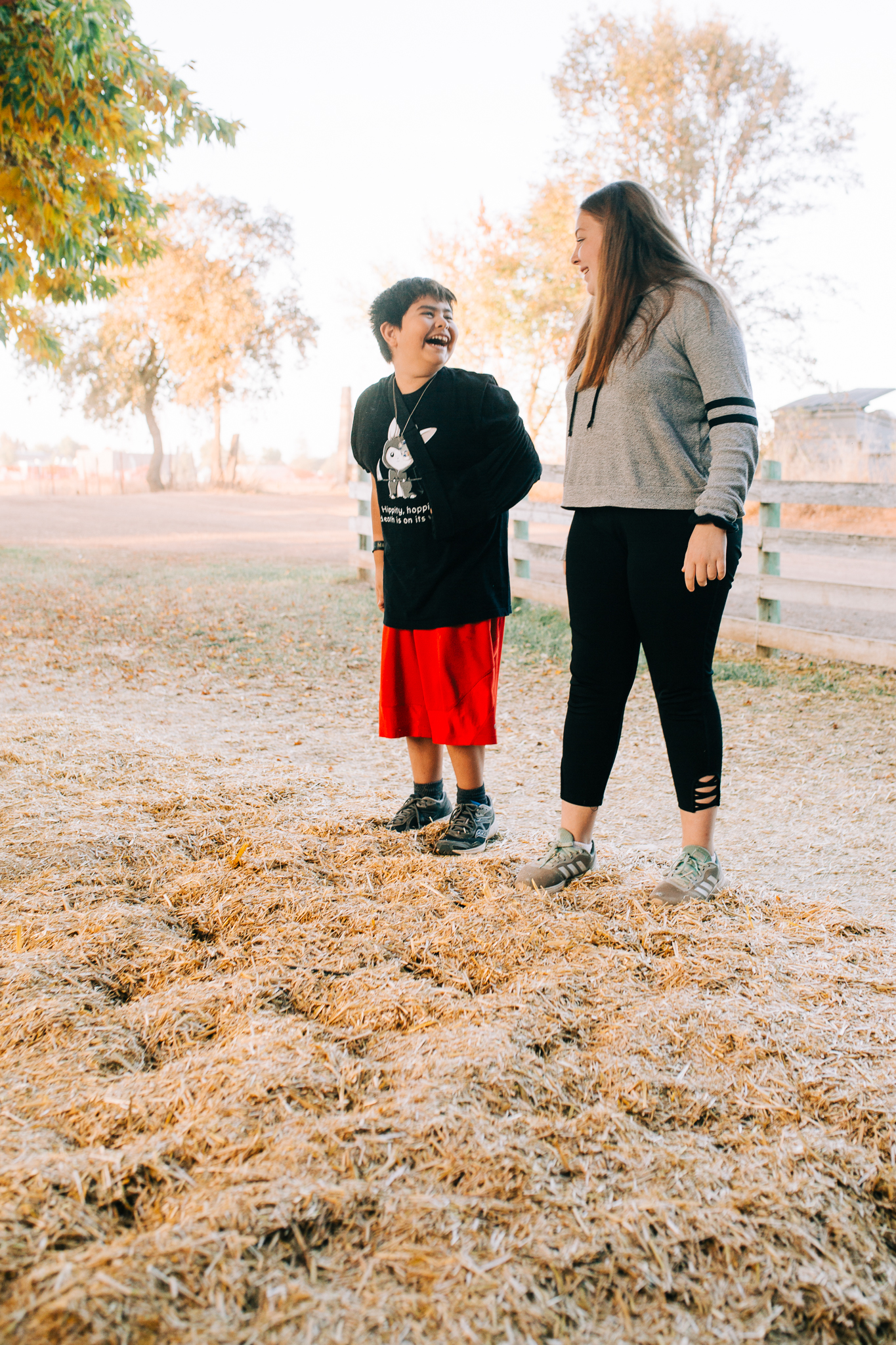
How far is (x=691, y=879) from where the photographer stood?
2666 mm

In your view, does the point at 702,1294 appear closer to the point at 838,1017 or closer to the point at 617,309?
the point at 838,1017

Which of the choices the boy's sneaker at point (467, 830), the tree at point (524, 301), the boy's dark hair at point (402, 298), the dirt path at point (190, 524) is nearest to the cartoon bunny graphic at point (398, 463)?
the boy's dark hair at point (402, 298)

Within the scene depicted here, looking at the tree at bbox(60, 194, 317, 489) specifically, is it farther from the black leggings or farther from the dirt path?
the black leggings

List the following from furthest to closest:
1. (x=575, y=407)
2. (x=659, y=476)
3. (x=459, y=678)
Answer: (x=459, y=678) < (x=575, y=407) < (x=659, y=476)

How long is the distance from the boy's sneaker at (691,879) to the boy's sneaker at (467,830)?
642 mm

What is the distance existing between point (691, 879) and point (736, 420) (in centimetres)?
125

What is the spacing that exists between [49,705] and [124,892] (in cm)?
319

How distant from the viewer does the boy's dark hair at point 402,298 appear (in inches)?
115

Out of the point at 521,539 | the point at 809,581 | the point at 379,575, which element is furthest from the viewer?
the point at 521,539

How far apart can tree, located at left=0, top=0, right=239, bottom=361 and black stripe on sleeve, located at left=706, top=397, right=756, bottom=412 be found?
6.21 meters

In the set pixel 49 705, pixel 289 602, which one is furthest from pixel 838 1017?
pixel 289 602

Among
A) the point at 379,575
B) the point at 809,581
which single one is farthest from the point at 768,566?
the point at 379,575

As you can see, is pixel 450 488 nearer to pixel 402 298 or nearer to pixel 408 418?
pixel 408 418

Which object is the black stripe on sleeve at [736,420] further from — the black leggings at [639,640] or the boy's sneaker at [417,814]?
the boy's sneaker at [417,814]
